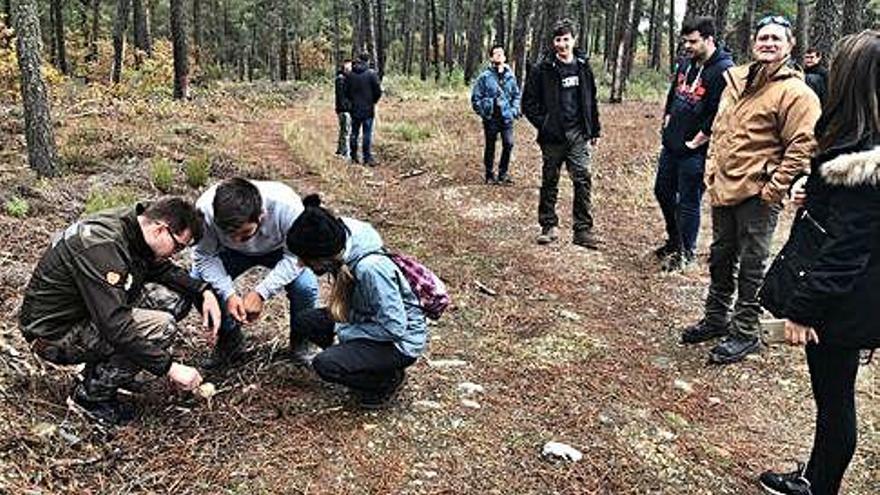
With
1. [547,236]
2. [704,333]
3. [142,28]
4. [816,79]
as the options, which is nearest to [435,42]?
[142,28]

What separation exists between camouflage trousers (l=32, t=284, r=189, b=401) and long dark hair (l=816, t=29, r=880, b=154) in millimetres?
3092

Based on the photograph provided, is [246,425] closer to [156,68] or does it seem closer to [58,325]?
[58,325]

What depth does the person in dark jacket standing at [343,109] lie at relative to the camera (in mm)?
13265

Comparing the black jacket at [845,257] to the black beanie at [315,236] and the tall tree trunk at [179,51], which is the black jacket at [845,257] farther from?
the tall tree trunk at [179,51]

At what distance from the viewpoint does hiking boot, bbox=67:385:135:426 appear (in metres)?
3.72

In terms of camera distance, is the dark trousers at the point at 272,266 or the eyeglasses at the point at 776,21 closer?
the dark trousers at the point at 272,266

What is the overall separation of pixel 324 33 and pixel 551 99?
162 feet

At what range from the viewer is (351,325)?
4.09 meters

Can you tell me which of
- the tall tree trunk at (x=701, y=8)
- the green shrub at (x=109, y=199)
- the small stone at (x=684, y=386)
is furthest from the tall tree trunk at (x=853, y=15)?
the green shrub at (x=109, y=199)

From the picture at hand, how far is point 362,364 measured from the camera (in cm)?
399

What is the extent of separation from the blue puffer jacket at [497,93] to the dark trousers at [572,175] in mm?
3065

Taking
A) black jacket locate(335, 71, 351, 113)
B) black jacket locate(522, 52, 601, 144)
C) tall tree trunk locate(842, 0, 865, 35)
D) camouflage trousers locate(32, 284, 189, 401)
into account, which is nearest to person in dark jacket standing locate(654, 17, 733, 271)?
black jacket locate(522, 52, 601, 144)

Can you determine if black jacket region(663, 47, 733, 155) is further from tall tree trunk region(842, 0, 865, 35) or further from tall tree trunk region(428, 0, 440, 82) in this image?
tall tree trunk region(428, 0, 440, 82)

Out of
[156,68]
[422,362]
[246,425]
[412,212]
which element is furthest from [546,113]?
[156,68]
